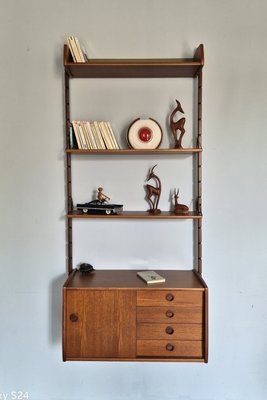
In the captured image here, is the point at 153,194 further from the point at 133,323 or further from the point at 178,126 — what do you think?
the point at 133,323

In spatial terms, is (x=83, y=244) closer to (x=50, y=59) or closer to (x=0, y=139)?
(x=0, y=139)

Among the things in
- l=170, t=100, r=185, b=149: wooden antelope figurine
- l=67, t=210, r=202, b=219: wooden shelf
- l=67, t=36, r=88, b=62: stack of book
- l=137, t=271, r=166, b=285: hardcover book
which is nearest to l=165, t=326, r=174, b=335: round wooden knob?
l=137, t=271, r=166, b=285: hardcover book

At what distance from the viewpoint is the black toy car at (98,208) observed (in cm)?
170

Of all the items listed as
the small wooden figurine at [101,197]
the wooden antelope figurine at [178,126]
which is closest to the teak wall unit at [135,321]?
the wooden antelope figurine at [178,126]

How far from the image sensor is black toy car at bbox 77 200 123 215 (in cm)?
170

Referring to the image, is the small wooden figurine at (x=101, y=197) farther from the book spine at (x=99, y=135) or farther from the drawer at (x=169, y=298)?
the drawer at (x=169, y=298)

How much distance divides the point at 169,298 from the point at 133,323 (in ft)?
0.77

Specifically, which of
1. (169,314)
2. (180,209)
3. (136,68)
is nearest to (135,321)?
(169,314)

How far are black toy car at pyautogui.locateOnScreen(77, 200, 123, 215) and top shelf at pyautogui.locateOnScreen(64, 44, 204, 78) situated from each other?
2.49 feet

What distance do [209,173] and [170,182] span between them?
0.81ft

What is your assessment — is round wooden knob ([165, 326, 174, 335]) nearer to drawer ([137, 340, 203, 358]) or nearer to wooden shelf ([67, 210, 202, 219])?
drawer ([137, 340, 203, 358])

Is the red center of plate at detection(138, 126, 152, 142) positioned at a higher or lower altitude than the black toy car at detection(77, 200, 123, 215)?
higher

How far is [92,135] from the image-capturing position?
170cm

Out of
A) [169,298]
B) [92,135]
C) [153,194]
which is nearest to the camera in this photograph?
[169,298]
